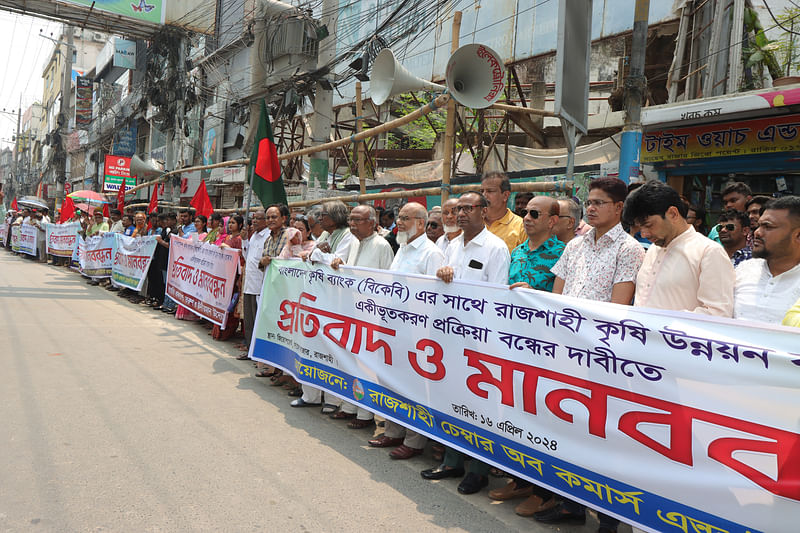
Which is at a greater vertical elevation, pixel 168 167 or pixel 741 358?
pixel 168 167

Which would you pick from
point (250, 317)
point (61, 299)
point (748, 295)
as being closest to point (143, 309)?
point (61, 299)

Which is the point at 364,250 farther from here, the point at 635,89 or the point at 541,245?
the point at 635,89

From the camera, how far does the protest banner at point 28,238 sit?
1862 centimetres

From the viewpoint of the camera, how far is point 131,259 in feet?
35.7

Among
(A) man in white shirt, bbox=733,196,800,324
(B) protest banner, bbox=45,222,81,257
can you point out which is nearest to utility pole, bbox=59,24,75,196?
(B) protest banner, bbox=45,222,81,257

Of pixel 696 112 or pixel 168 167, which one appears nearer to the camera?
pixel 696 112

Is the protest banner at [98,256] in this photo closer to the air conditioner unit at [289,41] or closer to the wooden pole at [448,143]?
the air conditioner unit at [289,41]

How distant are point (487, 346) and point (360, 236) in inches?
73.1

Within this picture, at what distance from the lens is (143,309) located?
9.74 meters

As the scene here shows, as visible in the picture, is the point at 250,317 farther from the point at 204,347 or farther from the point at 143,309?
the point at 143,309

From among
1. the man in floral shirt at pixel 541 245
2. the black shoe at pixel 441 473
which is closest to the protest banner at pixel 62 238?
the black shoe at pixel 441 473

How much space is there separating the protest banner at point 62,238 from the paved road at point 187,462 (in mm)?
11460

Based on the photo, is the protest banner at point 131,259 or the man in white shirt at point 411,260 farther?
the protest banner at point 131,259

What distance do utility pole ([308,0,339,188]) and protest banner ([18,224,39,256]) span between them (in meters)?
12.3
